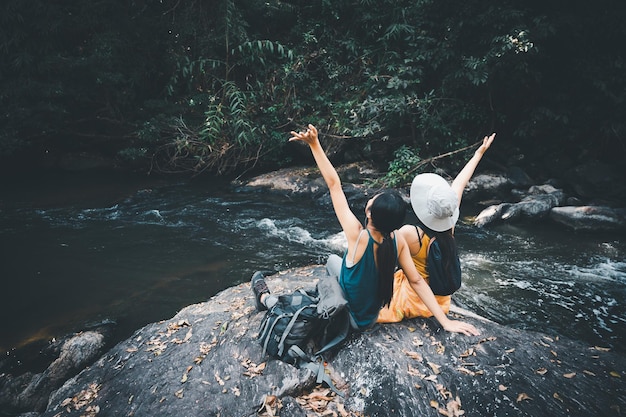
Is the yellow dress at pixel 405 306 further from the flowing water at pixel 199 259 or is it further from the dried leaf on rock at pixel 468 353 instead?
the flowing water at pixel 199 259

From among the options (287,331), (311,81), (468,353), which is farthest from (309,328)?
(311,81)

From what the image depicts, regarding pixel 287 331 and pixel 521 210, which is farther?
pixel 521 210

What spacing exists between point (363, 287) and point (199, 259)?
5.28 m

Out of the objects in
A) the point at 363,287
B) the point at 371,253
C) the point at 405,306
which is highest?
the point at 371,253

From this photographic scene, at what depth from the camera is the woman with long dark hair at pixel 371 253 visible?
2.58 m

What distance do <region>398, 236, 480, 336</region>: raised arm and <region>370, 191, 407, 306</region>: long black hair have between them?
0.31ft

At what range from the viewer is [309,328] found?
9.72 feet

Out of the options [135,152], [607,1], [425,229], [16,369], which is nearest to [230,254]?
[16,369]

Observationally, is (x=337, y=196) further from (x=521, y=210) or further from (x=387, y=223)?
(x=521, y=210)

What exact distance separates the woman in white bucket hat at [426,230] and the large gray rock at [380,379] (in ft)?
0.49

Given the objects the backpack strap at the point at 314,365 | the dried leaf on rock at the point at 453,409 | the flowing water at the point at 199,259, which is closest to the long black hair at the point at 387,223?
the backpack strap at the point at 314,365

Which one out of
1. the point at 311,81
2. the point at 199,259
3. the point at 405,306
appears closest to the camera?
the point at 405,306

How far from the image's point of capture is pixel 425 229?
10.0 ft

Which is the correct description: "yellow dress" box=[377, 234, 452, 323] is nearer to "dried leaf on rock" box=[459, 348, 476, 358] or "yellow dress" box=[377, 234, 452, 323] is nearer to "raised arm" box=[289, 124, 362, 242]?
"dried leaf on rock" box=[459, 348, 476, 358]
